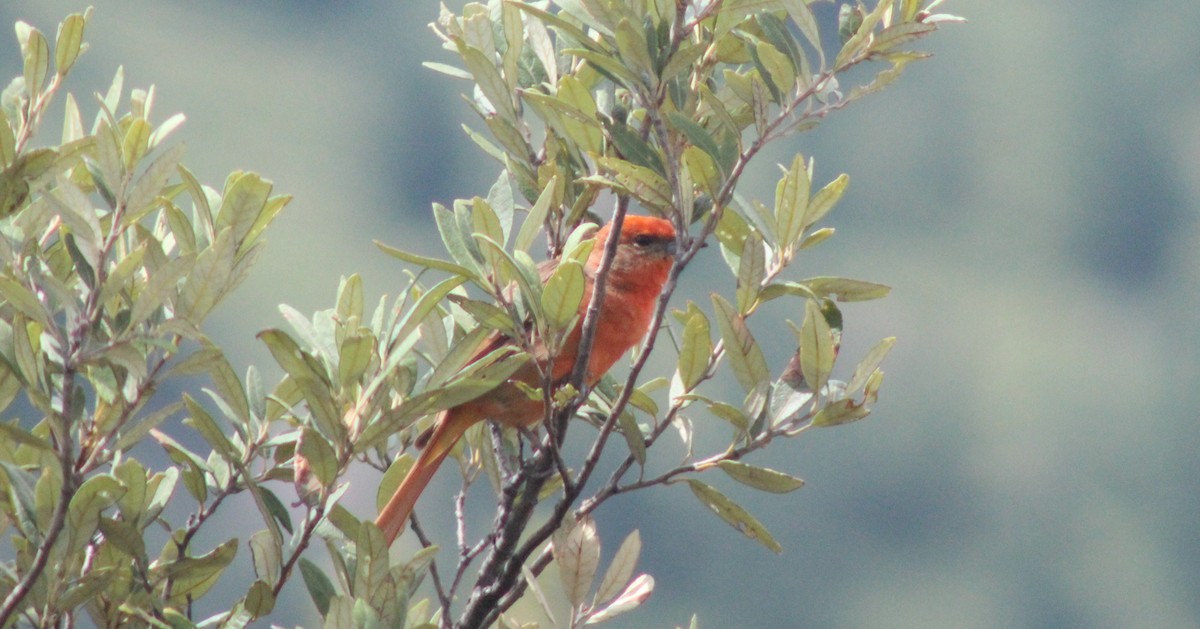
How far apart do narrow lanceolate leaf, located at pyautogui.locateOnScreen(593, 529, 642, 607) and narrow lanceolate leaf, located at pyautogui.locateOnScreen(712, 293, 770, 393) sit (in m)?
0.35

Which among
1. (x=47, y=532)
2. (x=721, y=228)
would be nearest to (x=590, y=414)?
(x=721, y=228)

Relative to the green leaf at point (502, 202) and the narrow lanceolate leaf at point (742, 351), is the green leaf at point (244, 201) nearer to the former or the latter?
the green leaf at point (502, 202)

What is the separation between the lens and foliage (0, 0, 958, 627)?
166 centimetres

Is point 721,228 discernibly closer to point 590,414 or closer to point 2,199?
point 590,414

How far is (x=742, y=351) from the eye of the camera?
75.3 inches

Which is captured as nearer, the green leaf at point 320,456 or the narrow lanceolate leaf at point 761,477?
the green leaf at point 320,456

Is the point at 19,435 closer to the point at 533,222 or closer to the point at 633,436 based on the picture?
the point at 533,222

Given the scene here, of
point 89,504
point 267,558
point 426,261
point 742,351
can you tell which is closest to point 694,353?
point 742,351

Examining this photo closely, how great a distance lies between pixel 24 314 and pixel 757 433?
1121 millimetres

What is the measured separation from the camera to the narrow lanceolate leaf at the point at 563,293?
1770 millimetres

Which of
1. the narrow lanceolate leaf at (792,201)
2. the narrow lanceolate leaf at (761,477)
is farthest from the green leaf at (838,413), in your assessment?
the narrow lanceolate leaf at (792,201)

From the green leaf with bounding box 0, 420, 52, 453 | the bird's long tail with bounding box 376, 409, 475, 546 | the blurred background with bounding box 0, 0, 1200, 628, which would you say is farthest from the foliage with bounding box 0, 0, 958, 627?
the blurred background with bounding box 0, 0, 1200, 628

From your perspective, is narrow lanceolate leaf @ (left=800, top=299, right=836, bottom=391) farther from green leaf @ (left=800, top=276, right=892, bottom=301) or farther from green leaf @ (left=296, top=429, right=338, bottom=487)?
green leaf @ (left=296, top=429, right=338, bottom=487)

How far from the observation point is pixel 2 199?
1694 mm
